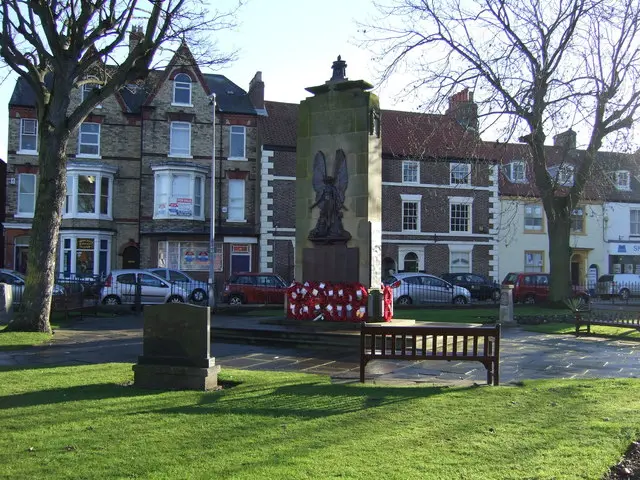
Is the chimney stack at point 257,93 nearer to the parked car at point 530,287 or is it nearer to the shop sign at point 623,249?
the parked car at point 530,287

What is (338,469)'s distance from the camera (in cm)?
489

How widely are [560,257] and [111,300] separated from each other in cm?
1870

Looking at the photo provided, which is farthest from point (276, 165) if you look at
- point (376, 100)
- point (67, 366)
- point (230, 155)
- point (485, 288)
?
point (67, 366)

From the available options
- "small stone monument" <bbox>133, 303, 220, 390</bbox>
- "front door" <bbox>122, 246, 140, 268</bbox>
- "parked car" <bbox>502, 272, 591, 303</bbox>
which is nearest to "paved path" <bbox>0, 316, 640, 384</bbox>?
"small stone monument" <bbox>133, 303, 220, 390</bbox>

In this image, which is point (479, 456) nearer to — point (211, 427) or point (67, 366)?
point (211, 427)

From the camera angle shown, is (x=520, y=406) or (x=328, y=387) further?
(x=328, y=387)

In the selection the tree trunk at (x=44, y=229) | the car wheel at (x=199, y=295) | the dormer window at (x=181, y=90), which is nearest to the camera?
the tree trunk at (x=44, y=229)

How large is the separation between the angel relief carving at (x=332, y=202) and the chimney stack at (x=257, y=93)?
80.7 ft

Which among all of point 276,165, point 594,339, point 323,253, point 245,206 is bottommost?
point 594,339

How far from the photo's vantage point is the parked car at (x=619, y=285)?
4047cm

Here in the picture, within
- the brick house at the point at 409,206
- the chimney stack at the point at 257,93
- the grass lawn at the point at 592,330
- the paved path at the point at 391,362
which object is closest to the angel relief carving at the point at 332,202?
the paved path at the point at 391,362

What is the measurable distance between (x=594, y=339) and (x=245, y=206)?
2462 cm

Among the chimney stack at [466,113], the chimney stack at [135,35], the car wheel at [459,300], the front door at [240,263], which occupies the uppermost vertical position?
the chimney stack at [135,35]

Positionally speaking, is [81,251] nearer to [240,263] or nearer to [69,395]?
[240,263]
